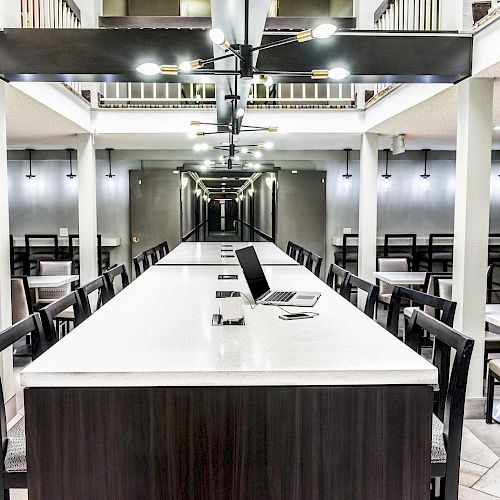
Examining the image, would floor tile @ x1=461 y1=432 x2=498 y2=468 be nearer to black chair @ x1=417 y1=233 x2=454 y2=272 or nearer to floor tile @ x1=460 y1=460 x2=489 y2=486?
floor tile @ x1=460 y1=460 x2=489 y2=486

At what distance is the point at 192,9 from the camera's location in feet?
30.1

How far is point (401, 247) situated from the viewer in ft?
29.2

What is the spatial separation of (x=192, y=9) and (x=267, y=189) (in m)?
3.57

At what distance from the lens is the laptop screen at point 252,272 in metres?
2.54

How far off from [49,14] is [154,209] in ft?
16.0

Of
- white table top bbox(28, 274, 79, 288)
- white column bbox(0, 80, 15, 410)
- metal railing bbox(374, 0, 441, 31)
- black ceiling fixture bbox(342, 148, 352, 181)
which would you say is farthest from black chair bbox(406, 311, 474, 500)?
black ceiling fixture bbox(342, 148, 352, 181)

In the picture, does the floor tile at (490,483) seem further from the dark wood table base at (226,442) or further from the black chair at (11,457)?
the black chair at (11,457)

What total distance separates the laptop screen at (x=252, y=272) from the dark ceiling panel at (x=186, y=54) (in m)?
1.58

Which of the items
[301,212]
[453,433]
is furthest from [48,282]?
[301,212]

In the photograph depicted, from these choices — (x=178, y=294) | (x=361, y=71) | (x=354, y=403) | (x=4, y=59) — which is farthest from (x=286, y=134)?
(x=354, y=403)

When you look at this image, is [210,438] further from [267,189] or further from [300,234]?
A: [267,189]

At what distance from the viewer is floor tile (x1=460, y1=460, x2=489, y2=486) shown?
8.89 feet

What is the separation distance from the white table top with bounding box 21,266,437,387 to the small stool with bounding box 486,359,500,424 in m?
1.41

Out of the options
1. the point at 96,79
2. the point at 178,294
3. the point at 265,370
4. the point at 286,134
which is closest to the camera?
the point at 265,370
